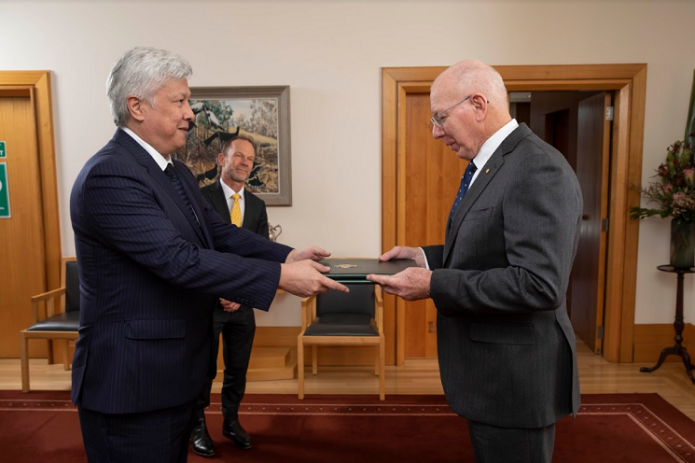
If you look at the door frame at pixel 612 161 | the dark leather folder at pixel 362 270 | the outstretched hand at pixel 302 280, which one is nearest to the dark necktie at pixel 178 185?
the outstretched hand at pixel 302 280

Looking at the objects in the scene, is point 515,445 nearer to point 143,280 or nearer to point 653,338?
point 143,280

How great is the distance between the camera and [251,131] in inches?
184

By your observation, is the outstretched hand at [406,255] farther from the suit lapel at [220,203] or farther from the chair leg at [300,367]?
the chair leg at [300,367]

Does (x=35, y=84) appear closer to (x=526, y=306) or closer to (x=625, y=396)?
(x=526, y=306)

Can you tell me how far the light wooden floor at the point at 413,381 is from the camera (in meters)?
4.24

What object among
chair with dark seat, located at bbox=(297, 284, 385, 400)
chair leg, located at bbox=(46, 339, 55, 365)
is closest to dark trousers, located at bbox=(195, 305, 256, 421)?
chair with dark seat, located at bbox=(297, 284, 385, 400)

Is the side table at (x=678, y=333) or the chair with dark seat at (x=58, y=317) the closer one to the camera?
the chair with dark seat at (x=58, y=317)

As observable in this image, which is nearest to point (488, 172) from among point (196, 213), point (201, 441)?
point (196, 213)

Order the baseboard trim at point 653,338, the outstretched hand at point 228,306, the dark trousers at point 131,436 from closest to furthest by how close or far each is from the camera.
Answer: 1. the dark trousers at point 131,436
2. the outstretched hand at point 228,306
3. the baseboard trim at point 653,338

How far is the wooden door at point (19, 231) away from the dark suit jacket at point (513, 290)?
4266 mm

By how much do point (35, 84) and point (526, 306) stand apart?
455 centimetres

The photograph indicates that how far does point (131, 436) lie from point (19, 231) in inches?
161

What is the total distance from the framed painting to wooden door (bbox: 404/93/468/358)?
1.02 m

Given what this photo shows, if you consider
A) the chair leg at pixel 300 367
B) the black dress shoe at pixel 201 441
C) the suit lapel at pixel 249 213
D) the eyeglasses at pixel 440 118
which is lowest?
the black dress shoe at pixel 201 441
